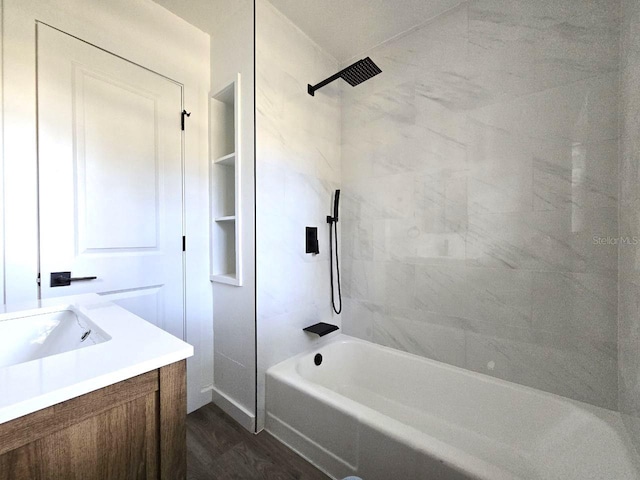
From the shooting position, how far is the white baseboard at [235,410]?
5.42ft

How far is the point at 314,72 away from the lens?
6.63ft

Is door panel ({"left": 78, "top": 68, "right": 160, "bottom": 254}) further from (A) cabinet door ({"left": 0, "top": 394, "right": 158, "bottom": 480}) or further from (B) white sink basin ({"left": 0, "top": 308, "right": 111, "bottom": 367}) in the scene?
(A) cabinet door ({"left": 0, "top": 394, "right": 158, "bottom": 480})

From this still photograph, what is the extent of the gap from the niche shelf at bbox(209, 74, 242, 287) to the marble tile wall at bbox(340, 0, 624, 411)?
994 millimetres

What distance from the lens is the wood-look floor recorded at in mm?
1347

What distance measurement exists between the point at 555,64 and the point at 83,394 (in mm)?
2193

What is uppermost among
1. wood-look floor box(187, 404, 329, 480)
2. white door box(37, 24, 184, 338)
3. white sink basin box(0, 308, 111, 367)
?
white door box(37, 24, 184, 338)

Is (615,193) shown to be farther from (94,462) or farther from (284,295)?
(94,462)

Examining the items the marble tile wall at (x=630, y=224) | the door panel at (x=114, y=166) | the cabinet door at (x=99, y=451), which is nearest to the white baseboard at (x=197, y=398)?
the door panel at (x=114, y=166)

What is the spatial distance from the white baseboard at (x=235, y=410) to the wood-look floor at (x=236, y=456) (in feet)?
0.11

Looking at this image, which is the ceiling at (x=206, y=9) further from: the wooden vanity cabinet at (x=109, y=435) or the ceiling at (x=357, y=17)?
the wooden vanity cabinet at (x=109, y=435)

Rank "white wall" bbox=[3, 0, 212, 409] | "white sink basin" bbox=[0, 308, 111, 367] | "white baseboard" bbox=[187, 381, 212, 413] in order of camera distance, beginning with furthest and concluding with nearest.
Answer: "white baseboard" bbox=[187, 381, 212, 413]
"white wall" bbox=[3, 0, 212, 409]
"white sink basin" bbox=[0, 308, 111, 367]

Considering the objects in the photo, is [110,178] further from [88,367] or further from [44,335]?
[88,367]

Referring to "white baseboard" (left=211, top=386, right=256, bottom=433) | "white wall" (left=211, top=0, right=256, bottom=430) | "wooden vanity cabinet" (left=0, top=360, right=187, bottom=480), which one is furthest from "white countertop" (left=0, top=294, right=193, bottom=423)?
"white baseboard" (left=211, top=386, right=256, bottom=433)

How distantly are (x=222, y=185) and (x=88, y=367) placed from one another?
5.12 feet
